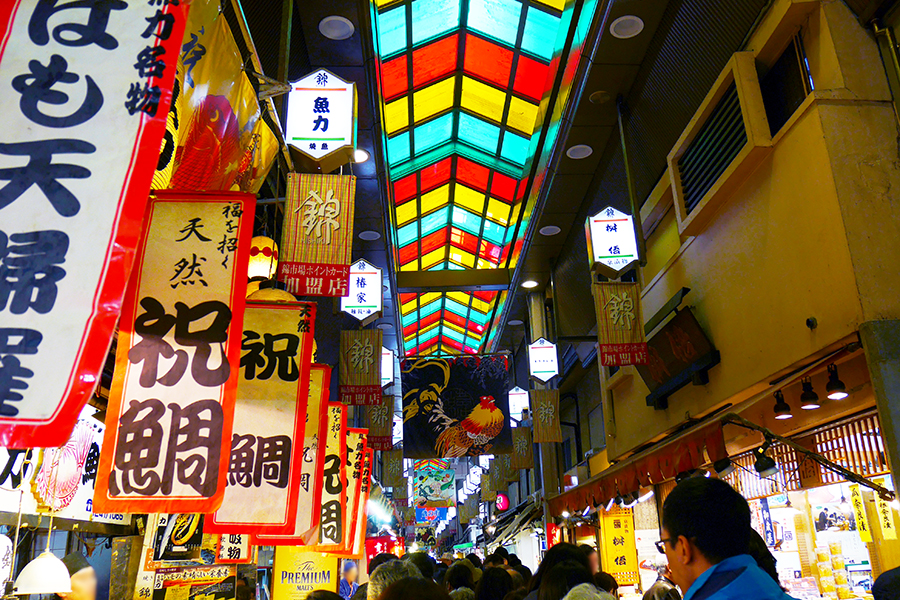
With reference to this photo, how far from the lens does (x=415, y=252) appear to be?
16.7m

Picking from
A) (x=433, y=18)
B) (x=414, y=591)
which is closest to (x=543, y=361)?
(x=433, y=18)

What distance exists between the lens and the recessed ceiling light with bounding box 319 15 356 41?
7574mm

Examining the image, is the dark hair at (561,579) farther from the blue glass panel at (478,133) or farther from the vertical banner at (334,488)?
the blue glass panel at (478,133)

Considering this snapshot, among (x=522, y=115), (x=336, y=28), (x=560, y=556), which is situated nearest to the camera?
(x=560, y=556)

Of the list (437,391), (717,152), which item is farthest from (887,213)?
(437,391)

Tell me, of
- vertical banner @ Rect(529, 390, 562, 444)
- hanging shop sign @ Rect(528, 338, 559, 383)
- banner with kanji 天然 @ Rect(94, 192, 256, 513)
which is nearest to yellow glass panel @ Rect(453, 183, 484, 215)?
hanging shop sign @ Rect(528, 338, 559, 383)

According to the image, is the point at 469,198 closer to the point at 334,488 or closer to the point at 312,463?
the point at 334,488

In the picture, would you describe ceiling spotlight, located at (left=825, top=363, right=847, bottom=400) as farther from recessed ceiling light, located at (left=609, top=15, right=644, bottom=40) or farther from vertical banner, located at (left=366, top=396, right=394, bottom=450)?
vertical banner, located at (left=366, top=396, right=394, bottom=450)

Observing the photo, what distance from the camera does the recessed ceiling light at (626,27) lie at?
7.81 m

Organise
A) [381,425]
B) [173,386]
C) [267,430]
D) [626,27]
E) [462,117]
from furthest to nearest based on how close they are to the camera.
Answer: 1. [381,425]
2. [462,117]
3. [626,27]
4. [267,430]
5. [173,386]

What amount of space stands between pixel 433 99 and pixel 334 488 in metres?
7.03

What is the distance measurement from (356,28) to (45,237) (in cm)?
677

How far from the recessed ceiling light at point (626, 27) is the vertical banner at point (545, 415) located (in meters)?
8.62

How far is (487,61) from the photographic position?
1063 cm
